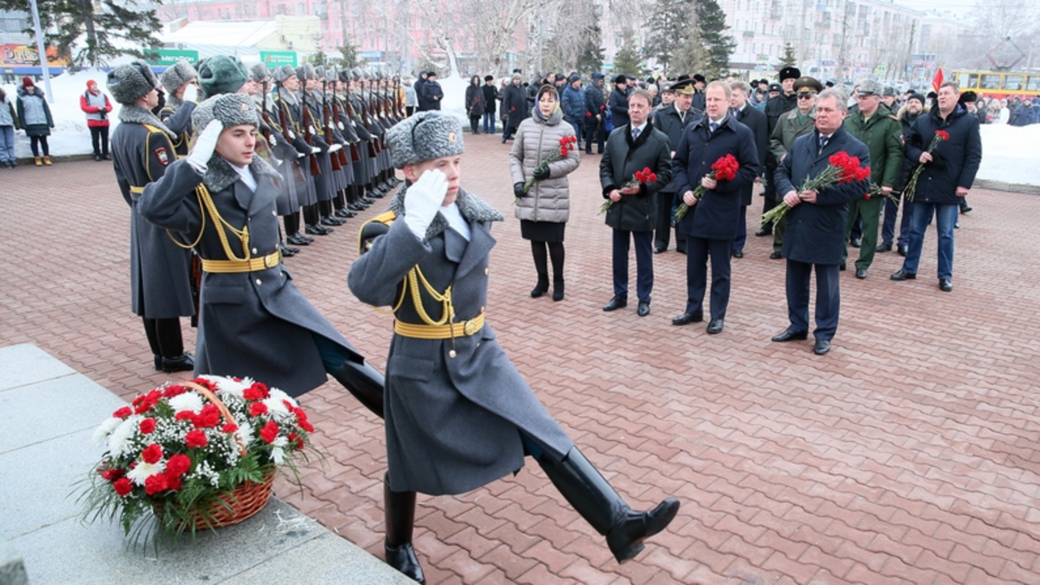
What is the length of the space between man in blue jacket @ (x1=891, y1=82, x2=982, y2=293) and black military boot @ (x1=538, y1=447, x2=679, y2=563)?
6802 millimetres

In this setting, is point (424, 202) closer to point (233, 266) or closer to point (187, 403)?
point (187, 403)

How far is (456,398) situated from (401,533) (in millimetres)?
701

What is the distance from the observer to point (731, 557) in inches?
141

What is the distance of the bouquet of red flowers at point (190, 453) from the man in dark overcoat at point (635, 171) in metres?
4.46

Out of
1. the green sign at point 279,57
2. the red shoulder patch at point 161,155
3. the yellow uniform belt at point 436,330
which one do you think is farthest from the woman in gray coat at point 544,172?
the green sign at point 279,57

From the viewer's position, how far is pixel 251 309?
3873 mm

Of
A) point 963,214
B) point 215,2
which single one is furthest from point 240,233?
point 215,2

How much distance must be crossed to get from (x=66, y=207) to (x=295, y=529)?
1134 centimetres

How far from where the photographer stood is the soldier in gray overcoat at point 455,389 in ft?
9.49

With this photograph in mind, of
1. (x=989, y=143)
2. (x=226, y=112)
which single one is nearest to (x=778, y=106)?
(x=226, y=112)

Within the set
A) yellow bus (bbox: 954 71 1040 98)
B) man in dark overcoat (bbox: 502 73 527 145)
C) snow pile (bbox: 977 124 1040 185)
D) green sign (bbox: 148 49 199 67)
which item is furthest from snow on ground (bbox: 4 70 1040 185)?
yellow bus (bbox: 954 71 1040 98)

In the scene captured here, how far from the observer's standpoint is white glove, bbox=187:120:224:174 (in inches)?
141

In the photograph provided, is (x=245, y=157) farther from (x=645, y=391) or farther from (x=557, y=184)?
(x=557, y=184)

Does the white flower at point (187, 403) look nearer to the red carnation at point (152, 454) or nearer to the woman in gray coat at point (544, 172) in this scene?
the red carnation at point (152, 454)
